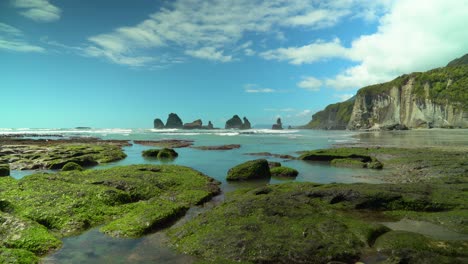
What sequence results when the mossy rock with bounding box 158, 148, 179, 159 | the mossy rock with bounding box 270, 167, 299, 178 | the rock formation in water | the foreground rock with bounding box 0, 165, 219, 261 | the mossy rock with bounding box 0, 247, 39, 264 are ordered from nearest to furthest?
the mossy rock with bounding box 0, 247, 39, 264, the foreground rock with bounding box 0, 165, 219, 261, the mossy rock with bounding box 270, 167, 299, 178, the mossy rock with bounding box 158, 148, 179, 159, the rock formation in water

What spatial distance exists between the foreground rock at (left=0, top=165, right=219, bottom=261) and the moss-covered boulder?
3.51 metres

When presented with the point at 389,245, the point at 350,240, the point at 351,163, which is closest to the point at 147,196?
the point at 350,240

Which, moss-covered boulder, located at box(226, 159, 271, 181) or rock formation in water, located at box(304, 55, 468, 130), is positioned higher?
rock formation in water, located at box(304, 55, 468, 130)

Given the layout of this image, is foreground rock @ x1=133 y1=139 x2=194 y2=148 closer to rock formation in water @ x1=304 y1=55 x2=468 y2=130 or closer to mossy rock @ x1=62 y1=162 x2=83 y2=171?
mossy rock @ x1=62 y1=162 x2=83 y2=171

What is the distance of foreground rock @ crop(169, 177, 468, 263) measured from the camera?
943 cm

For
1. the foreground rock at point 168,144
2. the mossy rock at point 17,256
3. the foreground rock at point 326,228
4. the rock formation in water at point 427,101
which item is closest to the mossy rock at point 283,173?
the foreground rock at point 326,228

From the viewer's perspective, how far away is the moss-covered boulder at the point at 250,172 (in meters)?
24.6

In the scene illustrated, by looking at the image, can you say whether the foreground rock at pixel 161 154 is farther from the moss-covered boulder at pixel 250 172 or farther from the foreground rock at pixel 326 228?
the foreground rock at pixel 326 228

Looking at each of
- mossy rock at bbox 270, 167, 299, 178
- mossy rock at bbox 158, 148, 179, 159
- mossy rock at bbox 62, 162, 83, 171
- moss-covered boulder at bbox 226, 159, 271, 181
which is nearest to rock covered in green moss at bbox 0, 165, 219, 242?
moss-covered boulder at bbox 226, 159, 271, 181

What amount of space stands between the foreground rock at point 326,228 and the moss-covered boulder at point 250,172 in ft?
28.1

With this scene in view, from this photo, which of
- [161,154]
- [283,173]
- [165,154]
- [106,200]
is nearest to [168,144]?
[165,154]

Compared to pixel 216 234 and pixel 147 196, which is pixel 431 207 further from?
pixel 147 196

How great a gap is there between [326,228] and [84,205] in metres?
11.5

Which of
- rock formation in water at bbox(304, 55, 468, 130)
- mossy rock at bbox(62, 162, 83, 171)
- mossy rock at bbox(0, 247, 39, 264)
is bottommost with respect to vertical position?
mossy rock at bbox(0, 247, 39, 264)
